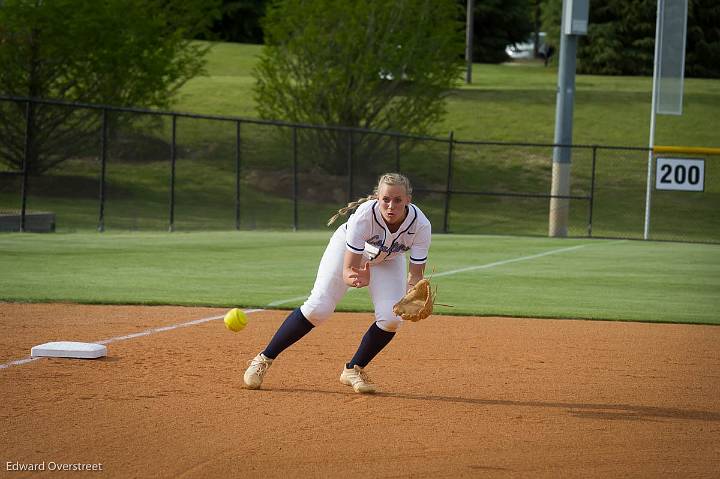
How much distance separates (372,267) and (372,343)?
0.50 meters

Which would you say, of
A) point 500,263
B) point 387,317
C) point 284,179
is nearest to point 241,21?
point 284,179

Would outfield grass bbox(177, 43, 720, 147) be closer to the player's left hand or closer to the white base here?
the white base

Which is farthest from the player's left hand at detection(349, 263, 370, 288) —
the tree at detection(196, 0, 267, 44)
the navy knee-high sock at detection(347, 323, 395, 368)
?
the tree at detection(196, 0, 267, 44)

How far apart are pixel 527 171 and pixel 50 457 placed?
119 feet

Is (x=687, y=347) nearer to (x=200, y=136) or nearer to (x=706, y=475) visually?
(x=706, y=475)

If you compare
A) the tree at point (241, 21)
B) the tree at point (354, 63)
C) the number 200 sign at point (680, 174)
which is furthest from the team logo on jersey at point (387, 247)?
the tree at point (241, 21)

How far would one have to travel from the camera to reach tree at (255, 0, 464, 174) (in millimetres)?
33094

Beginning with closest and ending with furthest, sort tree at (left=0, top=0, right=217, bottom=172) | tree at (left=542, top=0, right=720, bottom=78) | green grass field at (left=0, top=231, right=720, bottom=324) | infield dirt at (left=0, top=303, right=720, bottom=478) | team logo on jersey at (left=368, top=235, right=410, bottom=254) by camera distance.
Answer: infield dirt at (left=0, top=303, right=720, bottom=478)
team logo on jersey at (left=368, top=235, right=410, bottom=254)
green grass field at (left=0, top=231, right=720, bottom=324)
tree at (left=0, top=0, right=217, bottom=172)
tree at (left=542, top=0, right=720, bottom=78)

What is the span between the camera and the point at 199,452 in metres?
5.17

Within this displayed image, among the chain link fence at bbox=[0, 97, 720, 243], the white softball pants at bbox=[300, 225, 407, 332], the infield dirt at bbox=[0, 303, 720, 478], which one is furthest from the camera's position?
the chain link fence at bbox=[0, 97, 720, 243]

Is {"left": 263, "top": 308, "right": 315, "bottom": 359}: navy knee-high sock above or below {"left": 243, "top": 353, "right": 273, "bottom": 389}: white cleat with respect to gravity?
above

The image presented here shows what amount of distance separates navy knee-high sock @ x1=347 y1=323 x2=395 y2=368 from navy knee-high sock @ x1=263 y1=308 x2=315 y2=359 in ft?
1.20

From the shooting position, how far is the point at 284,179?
3641 centimetres

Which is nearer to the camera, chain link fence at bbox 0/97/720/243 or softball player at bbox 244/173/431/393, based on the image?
softball player at bbox 244/173/431/393
